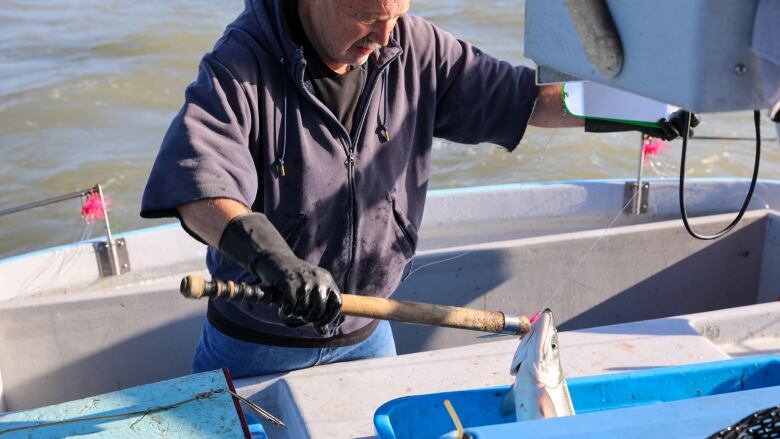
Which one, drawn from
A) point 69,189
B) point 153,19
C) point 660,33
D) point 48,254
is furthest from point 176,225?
point 153,19

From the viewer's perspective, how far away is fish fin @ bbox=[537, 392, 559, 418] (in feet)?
6.00

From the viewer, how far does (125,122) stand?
8.52m

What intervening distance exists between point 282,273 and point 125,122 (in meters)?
7.15

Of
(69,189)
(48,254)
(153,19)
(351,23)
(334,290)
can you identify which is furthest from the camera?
(153,19)

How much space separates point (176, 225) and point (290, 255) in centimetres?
186

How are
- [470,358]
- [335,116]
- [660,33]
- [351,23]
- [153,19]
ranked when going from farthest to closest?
[153,19]
[470,358]
[335,116]
[351,23]
[660,33]

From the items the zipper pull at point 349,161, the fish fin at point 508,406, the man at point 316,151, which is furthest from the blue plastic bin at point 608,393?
the zipper pull at point 349,161

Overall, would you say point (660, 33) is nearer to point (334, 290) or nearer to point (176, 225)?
point (334, 290)

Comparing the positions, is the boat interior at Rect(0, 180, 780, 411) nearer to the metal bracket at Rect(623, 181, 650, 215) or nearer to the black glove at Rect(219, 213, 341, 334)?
the metal bracket at Rect(623, 181, 650, 215)

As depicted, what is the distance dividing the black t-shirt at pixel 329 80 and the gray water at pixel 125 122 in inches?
155

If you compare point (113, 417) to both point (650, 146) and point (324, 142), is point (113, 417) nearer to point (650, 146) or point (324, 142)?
point (324, 142)

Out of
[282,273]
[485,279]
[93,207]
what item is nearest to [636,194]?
[485,279]

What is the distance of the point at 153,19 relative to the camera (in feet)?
36.6

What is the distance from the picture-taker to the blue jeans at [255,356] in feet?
8.07
